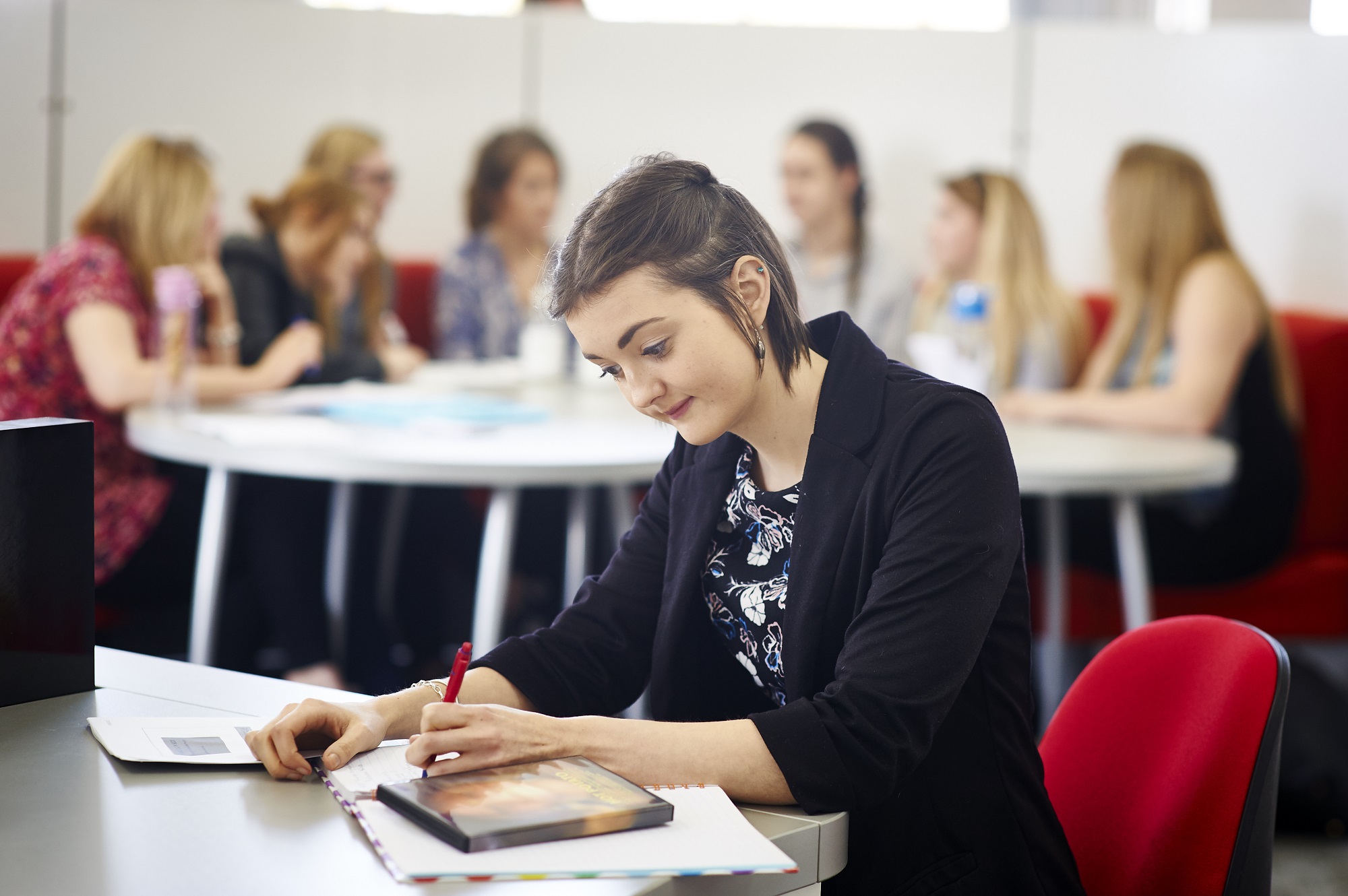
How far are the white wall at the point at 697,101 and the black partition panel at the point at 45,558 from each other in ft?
9.51

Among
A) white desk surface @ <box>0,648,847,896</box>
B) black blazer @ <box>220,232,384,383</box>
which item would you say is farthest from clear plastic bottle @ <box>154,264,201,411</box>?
white desk surface @ <box>0,648,847,896</box>

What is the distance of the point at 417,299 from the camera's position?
14.0 ft

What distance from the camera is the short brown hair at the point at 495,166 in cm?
398

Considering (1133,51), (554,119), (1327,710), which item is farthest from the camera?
(554,119)

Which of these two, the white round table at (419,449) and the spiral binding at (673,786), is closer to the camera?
the spiral binding at (673,786)

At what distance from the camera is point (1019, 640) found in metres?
1.20

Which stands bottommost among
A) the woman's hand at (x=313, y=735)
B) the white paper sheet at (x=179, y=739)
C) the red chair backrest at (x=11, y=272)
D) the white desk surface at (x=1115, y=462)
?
the white paper sheet at (x=179, y=739)

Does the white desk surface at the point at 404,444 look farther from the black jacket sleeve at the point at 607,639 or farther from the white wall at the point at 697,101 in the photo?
the white wall at the point at 697,101

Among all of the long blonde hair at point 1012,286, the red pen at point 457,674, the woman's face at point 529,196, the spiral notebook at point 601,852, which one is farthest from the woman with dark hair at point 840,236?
the spiral notebook at point 601,852

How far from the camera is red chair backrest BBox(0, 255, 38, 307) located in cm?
369

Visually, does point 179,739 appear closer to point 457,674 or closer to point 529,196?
point 457,674

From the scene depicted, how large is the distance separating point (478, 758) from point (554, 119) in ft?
11.9

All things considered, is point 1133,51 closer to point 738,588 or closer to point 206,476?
point 206,476

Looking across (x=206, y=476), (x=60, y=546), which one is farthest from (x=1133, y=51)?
(x=60, y=546)
